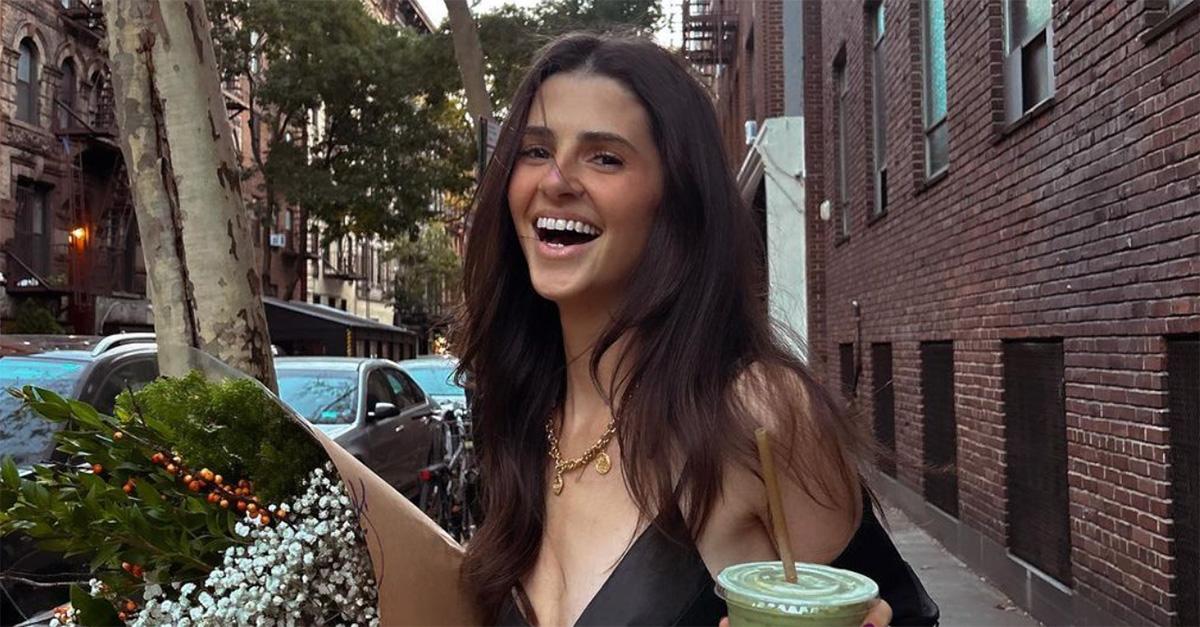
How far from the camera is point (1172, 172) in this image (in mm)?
4523

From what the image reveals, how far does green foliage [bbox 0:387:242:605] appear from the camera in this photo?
1439mm

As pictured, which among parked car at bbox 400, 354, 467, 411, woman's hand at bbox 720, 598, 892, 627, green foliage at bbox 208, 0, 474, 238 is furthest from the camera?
green foliage at bbox 208, 0, 474, 238

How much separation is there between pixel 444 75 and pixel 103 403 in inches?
831

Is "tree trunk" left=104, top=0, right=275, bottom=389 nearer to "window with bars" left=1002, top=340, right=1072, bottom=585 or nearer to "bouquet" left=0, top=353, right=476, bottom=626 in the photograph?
"bouquet" left=0, top=353, right=476, bottom=626

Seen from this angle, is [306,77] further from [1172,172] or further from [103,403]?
[1172,172]

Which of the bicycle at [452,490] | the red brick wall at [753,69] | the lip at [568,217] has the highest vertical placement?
the red brick wall at [753,69]

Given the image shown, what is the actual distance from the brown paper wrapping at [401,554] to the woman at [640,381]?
0.31 feet

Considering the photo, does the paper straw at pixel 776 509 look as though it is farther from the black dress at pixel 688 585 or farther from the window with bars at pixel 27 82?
the window with bars at pixel 27 82

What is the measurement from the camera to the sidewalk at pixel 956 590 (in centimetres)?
645

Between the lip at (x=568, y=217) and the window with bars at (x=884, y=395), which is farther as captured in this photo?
the window with bars at (x=884, y=395)

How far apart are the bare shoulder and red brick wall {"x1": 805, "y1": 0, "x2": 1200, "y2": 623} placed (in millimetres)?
1376

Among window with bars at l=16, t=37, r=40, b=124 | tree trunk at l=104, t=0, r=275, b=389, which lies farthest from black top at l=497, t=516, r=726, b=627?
window with bars at l=16, t=37, r=40, b=124

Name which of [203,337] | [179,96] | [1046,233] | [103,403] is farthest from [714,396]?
[103,403]

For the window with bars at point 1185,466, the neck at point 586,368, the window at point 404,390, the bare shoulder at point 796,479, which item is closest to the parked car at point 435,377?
the window at point 404,390
